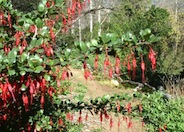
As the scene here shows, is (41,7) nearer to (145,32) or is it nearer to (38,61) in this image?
(38,61)

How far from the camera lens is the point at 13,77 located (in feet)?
7.29

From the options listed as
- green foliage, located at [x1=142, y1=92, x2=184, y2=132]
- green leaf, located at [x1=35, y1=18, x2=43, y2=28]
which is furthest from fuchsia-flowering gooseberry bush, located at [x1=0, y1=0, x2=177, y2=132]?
green foliage, located at [x1=142, y1=92, x2=184, y2=132]

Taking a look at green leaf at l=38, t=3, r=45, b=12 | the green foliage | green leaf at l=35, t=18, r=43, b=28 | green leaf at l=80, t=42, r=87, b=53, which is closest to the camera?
green leaf at l=80, t=42, r=87, b=53

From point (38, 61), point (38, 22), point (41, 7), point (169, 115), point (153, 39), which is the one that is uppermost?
point (41, 7)

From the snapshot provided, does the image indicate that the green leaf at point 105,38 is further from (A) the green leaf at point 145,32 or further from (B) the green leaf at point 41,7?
(B) the green leaf at point 41,7

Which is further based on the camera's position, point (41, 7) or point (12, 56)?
point (41, 7)

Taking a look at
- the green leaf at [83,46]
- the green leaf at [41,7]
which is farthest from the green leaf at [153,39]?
the green leaf at [41,7]

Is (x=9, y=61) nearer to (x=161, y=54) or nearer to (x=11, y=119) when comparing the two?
(x=11, y=119)

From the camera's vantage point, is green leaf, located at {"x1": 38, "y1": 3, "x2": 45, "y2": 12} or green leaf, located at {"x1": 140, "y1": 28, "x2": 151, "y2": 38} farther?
green leaf, located at {"x1": 38, "y1": 3, "x2": 45, "y2": 12}

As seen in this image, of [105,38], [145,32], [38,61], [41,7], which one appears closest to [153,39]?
[145,32]

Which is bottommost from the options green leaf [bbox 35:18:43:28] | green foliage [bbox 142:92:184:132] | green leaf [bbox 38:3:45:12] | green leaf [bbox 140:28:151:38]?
green foliage [bbox 142:92:184:132]

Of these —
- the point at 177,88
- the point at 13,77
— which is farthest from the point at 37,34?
the point at 177,88

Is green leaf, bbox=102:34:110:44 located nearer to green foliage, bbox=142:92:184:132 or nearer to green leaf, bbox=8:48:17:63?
green leaf, bbox=8:48:17:63

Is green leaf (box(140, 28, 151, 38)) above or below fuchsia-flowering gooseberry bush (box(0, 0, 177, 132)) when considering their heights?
above
